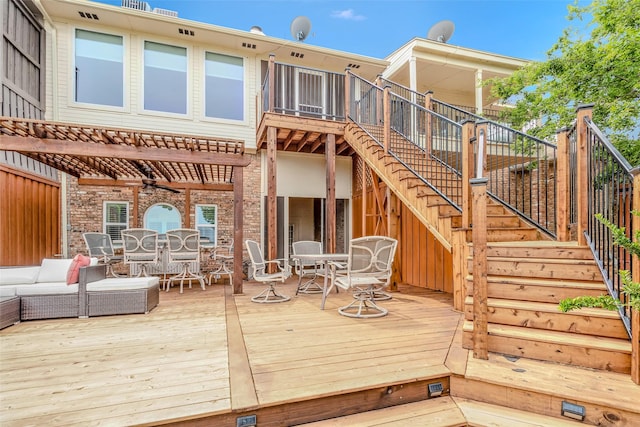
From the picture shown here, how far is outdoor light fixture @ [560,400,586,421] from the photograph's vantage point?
201 centimetres

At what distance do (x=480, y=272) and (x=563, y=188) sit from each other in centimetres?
197

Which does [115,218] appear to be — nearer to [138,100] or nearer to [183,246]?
[183,246]

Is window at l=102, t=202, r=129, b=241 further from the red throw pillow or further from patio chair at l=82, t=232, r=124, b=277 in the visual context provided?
the red throw pillow

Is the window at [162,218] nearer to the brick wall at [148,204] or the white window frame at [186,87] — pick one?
the brick wall at [148,204]

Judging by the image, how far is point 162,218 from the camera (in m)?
7.63

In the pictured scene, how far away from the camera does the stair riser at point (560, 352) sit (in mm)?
2332

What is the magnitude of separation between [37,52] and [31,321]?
6.00 meters

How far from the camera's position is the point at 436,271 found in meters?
5.80

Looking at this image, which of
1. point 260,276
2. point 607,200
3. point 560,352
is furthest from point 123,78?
point 560,352

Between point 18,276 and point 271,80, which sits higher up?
point 271,80

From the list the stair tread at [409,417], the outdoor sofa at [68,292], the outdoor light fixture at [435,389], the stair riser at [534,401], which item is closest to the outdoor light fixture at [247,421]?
the stair tread at [409,417]

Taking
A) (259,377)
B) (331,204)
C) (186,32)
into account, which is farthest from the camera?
(186,32)

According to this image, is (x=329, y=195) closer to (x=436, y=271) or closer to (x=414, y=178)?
(x=414, y=178)

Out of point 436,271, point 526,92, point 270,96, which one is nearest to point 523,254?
point 436,271
